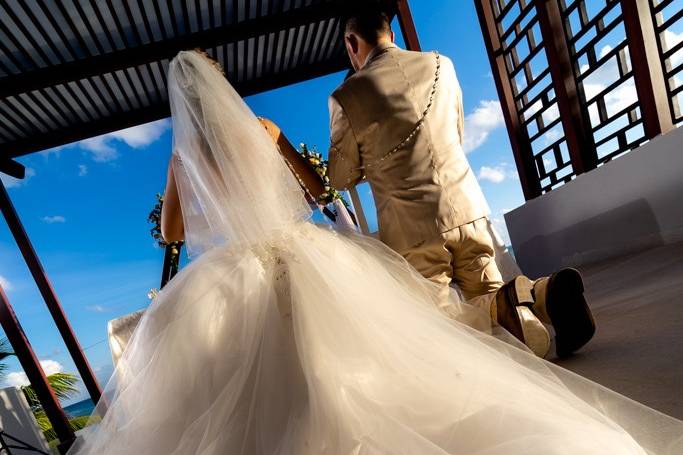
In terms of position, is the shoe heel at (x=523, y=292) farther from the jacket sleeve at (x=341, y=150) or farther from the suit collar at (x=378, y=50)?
the suit collar at (x=378, y=50)

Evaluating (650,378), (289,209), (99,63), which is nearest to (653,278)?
(650,378)

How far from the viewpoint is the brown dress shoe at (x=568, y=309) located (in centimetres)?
159

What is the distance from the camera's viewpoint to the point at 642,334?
1579mm

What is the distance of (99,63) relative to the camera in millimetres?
4223

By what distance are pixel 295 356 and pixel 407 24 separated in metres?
4.54

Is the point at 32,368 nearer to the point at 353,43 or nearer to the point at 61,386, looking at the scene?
the point at 353,43

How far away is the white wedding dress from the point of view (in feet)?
2.71

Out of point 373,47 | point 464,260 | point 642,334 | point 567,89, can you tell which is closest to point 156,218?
point 373,47

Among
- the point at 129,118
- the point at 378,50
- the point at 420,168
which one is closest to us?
the point at 420,168

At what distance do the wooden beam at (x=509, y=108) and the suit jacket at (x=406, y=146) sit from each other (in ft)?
10.7

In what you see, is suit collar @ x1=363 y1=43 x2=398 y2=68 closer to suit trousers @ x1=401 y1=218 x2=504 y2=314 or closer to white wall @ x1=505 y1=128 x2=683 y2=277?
suit trousers @ x1=401 y1=218 x2=504 y2=314

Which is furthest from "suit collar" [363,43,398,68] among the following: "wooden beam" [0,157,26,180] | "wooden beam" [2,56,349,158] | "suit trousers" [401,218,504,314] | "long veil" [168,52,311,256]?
"wooden beam" [0,157,26,180]

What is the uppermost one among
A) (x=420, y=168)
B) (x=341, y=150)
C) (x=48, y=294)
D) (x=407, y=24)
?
(x=407, y=24)

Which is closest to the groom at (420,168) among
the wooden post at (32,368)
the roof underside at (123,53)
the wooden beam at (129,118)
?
the roof underside at (123,53)
